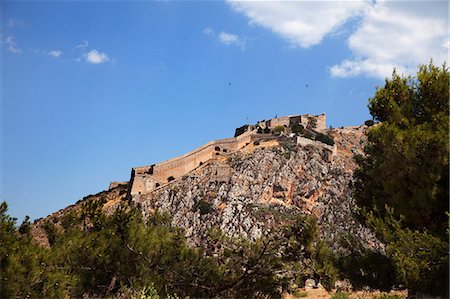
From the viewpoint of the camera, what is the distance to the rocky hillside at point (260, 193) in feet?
116

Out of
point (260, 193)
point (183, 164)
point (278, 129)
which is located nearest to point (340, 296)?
point (260, 193)

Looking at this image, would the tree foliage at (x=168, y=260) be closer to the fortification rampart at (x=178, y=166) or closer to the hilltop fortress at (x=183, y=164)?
the hilltop fortress at (x=183, y=164)

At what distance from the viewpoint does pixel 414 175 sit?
316 inches

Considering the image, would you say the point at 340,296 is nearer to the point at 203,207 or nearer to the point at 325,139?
the point at 203,207

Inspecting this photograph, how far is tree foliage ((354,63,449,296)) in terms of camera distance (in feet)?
24.3

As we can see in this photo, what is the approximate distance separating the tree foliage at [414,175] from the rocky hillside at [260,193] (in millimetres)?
24830

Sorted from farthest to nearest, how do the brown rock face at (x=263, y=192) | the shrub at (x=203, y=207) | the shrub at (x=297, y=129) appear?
the shrub at (x=297, y=129) → the shrub at (x=203, y=207) → the brown rock face at (x=263, y=192)

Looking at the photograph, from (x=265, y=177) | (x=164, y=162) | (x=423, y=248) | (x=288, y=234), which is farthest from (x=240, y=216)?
(x=423, y=248)

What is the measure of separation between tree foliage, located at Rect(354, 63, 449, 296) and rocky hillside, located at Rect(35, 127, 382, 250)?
24.8 metres

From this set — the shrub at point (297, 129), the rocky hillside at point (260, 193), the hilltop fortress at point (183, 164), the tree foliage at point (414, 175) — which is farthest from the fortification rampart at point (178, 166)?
the tree foliage at point (414, 175)

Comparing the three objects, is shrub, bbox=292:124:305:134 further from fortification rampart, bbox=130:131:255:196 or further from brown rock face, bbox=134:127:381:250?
fortification rampart, bbox=130:131:255:196

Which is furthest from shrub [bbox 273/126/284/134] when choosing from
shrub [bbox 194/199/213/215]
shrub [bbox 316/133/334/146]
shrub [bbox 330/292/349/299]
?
shrub [bbox 330/292/349/299]

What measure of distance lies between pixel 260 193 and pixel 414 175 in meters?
31.7

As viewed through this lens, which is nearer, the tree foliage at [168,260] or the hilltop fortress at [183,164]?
the tree foliage at [168,260]
